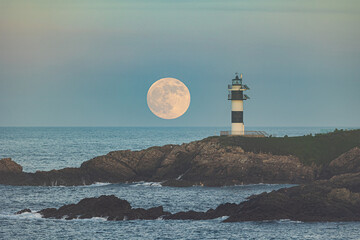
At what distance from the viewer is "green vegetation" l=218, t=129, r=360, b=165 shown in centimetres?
7388

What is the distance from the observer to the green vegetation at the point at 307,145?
7388cm

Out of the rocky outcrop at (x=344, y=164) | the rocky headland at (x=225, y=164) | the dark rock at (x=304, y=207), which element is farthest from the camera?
the rocky headland at (x=225, y=164)

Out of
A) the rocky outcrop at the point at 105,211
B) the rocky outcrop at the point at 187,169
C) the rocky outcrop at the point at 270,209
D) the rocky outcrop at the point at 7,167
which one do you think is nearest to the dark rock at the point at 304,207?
the rocky outcrop at the point at 270,209

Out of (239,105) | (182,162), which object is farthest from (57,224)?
(239,105)

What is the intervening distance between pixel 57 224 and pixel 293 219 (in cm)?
1874

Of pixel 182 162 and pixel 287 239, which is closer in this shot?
pixel 287 239

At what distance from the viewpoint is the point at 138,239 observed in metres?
42.8

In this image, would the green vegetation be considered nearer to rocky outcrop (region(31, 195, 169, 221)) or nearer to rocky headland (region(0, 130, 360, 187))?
rocky headland (region(0, 130, 360, 187))

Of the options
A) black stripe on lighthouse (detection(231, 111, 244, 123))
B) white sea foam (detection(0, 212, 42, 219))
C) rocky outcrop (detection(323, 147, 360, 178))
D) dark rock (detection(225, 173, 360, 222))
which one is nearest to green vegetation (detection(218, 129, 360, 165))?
rocky outcrop (detection(323, 147, 360, 178))

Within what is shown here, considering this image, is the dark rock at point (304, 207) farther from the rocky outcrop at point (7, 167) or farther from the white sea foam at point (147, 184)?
the rocky outcrop at point (7, 167)

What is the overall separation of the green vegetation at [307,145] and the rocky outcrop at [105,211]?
27.8m

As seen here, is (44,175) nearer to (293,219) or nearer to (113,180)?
(113,180)

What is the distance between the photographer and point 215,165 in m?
70.4

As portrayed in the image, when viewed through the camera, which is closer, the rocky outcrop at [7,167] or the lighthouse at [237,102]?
the rocky outcrop at [7,167]
